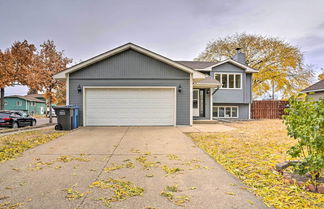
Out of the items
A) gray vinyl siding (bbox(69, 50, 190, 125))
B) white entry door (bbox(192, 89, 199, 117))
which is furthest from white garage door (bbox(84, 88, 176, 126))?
white entry door (bbox(192, 89, 199, 117))

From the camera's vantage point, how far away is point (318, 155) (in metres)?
2.88

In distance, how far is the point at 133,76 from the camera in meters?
10.6

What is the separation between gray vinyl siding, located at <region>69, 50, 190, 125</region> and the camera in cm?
1050

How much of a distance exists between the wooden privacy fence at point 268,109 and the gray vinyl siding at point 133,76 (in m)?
10.4

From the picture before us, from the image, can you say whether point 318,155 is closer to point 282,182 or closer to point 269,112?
point 282,182

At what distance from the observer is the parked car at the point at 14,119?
1184 cm

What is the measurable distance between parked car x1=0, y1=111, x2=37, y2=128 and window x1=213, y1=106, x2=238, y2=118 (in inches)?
583

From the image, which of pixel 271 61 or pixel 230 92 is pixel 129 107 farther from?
pixel 271 61

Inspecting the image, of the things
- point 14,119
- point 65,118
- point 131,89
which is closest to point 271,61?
point 131,89

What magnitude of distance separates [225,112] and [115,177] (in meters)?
15.3

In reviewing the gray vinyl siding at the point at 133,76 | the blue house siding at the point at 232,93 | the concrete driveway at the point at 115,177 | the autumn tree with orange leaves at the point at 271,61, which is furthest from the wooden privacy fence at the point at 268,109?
the concrete driveway at the point at 115,177

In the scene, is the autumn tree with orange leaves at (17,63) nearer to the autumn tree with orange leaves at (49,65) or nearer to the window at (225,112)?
the autumn tree with orange leaves at (49,65)

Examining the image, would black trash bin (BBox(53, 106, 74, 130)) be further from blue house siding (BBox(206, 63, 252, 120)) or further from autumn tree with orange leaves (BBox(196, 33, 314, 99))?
autumn tree with orange leaves (BBox(196, 33, 314, 99))

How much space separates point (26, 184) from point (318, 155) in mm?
4730
